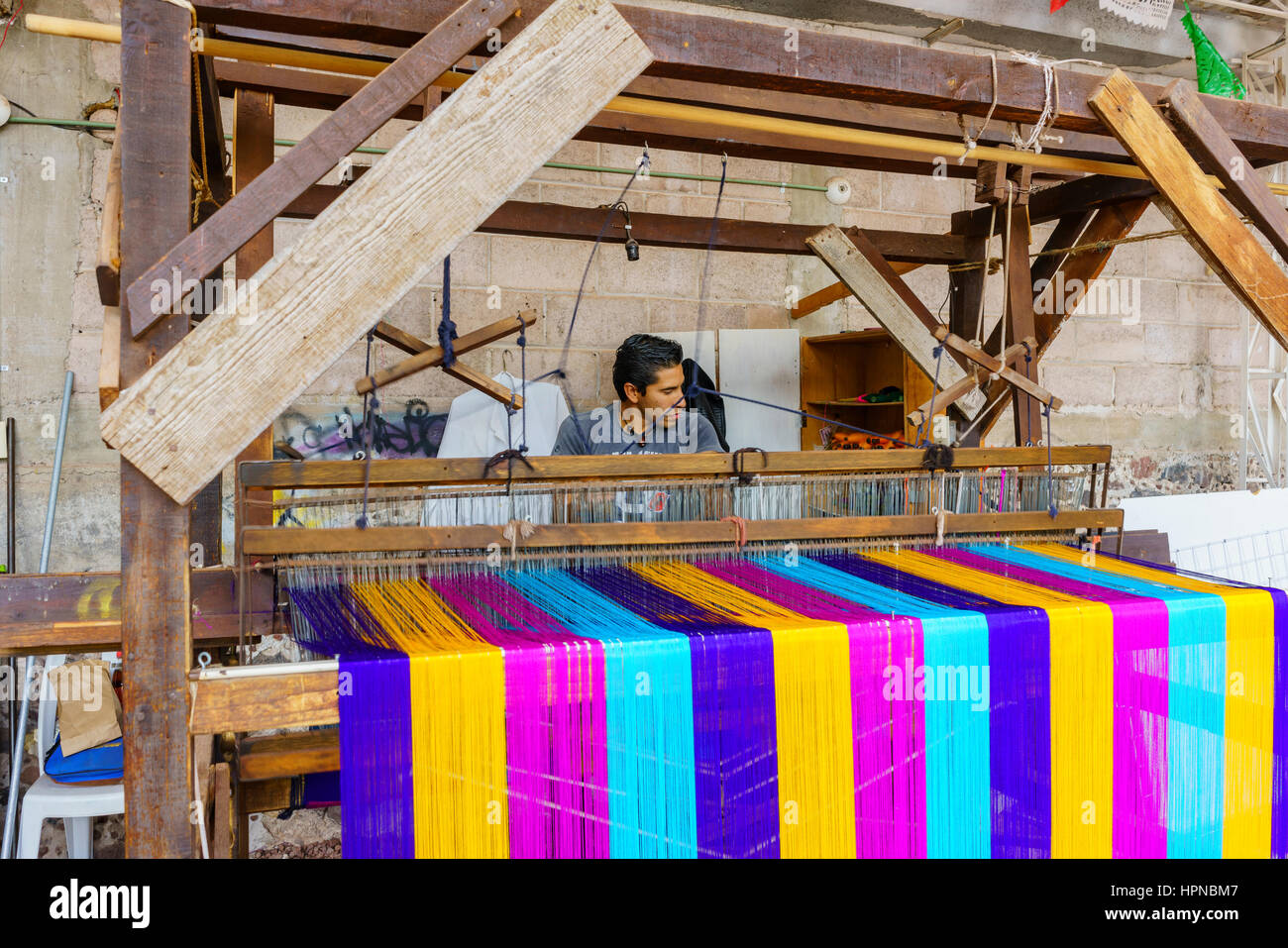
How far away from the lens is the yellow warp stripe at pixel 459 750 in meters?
1.33

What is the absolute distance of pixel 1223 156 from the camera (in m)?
1.77

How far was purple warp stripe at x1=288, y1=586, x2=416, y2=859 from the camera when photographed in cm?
131

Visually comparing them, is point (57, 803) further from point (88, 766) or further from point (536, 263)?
point (536, 263)

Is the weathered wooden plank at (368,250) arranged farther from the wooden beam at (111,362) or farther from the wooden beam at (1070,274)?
the wooden beam at (1070,274)

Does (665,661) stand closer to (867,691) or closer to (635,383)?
(867,691)

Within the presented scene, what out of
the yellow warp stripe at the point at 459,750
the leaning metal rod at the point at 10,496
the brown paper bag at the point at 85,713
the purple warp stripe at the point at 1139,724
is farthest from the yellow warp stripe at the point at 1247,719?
the leaning metal rod at the point at 10,496

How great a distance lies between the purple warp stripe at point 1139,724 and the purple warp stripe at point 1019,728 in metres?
0.15

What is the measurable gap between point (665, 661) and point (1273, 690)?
1206 mm

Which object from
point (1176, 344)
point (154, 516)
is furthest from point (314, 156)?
point (1176, 344)

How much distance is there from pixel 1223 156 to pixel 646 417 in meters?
1.76

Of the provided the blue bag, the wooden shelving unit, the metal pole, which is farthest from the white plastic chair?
the wooden shelving unit

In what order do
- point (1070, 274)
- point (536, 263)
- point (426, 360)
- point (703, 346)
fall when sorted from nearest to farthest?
point (426, 360)
point (1070, 274)
point (536, 263)
point (703, 346)

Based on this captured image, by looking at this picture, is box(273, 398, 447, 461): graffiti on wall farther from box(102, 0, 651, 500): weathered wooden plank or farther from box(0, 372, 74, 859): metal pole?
box(102, 0, 651, 500): weathered wooden plank

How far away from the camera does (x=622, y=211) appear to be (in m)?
2.70
